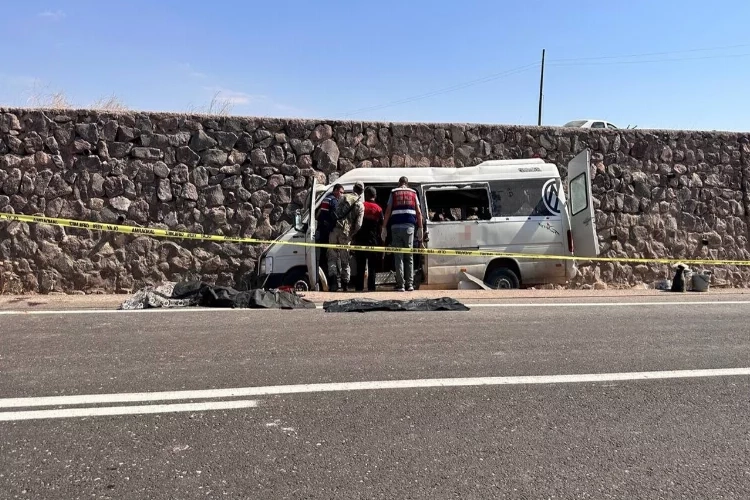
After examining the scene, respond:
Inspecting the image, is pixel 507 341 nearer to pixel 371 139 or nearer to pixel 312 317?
pixel 312 317

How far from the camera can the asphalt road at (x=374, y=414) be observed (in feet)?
10.1

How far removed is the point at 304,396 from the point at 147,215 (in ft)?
27.4

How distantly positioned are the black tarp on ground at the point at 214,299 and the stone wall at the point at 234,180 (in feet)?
9.67

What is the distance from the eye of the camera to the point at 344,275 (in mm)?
10250

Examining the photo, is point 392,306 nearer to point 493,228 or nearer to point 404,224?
point 404,224

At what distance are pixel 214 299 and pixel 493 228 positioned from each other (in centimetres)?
472

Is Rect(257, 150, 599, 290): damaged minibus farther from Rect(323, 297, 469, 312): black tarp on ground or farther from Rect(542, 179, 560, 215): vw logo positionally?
Rect(323, 297, 469, 312): black tarp on ground

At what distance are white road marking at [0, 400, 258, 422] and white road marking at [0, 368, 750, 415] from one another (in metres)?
0.13

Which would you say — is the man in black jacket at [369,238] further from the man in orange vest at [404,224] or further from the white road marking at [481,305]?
the white road marking at [481,305]

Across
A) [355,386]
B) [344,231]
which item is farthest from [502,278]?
[355,386]

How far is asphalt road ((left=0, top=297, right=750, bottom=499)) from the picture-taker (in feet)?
10.1

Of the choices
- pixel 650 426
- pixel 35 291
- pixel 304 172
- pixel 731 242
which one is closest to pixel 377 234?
pixel 304 172

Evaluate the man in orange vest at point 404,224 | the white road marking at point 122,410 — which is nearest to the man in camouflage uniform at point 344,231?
the man in orange vest at point 404,224

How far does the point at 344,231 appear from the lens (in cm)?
1019
